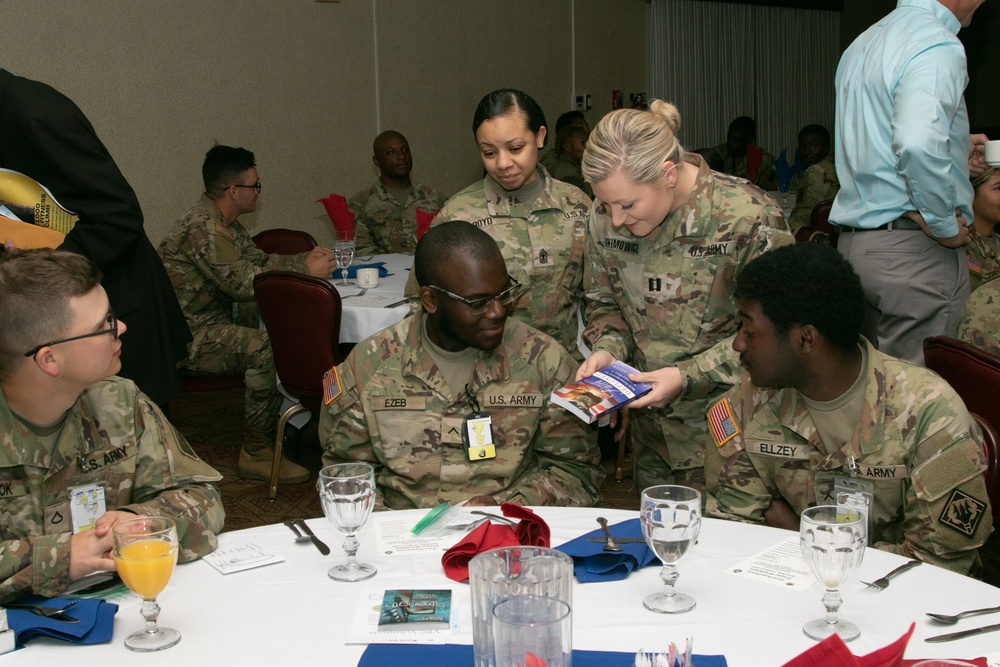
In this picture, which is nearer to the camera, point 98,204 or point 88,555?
point 88,555

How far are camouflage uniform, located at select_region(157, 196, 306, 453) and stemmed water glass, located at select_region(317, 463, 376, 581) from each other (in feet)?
10.2

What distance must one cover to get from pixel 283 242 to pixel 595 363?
4.14 m

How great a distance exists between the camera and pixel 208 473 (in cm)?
208

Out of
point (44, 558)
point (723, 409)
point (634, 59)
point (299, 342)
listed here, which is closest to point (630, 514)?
point (723, 409)

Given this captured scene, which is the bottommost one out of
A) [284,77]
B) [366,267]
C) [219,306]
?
[219,306]

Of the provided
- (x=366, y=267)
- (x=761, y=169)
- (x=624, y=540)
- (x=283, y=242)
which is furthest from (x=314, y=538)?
(x=761, y=169)

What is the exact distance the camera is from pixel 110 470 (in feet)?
6.47

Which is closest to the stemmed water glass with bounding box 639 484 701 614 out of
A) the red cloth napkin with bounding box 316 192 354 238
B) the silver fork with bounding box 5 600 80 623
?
the silver fork with bounding box 5 600 80 623

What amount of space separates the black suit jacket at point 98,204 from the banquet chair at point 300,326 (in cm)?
74

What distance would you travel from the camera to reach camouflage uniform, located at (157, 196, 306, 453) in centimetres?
473

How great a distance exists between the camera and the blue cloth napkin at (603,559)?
167 cm

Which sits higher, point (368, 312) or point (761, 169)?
point (761, 169)

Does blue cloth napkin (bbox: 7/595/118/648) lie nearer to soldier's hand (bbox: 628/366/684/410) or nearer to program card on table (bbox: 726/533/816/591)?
program card on table (bbox: 726/533/816/591)

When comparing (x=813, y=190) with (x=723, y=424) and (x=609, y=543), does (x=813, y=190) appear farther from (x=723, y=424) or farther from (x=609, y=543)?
(x=609, y=543)
